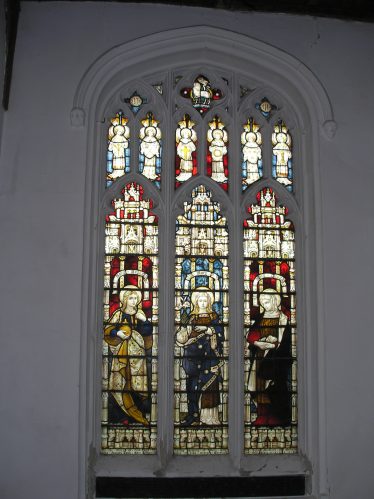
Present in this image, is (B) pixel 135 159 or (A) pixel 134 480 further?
(B) pixel 135 159

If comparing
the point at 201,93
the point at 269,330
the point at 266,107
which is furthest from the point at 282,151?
the point at 269,330

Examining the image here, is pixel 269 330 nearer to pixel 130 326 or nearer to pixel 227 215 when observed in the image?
pixel 227 215

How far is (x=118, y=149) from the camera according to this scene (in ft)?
20.4

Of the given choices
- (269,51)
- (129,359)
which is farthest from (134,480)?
(269,51)

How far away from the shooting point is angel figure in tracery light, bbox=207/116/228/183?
625cm

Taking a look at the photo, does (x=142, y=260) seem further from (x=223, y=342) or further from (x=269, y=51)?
(x=269, y=51)

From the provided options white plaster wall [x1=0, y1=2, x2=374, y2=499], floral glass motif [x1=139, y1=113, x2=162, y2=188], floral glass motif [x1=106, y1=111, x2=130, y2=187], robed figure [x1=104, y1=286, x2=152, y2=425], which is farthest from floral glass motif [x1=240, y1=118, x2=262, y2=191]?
robed figure [x1=104, y1=286, x2=152, y2=425]

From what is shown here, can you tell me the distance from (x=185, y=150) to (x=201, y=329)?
1598 millimetres
